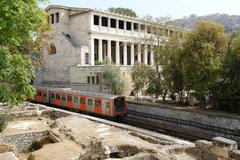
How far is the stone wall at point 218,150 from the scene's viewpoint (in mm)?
11359

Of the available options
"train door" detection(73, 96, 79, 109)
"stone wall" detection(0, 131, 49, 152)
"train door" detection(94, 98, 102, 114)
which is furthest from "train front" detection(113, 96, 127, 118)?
"stone wall" detection(0, 131, 49, 152)

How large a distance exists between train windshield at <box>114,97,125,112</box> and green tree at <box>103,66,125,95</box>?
6.38 meters

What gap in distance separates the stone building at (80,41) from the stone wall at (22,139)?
70.0ft

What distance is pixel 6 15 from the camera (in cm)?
952

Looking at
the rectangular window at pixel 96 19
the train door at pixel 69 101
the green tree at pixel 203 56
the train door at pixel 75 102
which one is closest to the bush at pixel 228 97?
the green tree at pixel 203 56

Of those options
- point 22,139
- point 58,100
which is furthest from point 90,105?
point 22,139

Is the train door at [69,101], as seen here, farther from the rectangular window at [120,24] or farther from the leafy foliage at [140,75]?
the rectangular window at [120,24]

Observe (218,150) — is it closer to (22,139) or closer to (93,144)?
(93,144)

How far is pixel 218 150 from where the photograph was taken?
11.7 m

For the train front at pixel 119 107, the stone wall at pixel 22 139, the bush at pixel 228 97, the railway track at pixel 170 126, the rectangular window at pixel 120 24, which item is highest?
the rectangular window at pixel 120 24

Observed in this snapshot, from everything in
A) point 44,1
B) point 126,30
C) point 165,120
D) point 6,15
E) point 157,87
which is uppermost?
point 126,30

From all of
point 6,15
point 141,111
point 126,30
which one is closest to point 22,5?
point 6,15

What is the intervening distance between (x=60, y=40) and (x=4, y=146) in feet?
109

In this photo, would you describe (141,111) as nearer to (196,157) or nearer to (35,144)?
(35,144)
